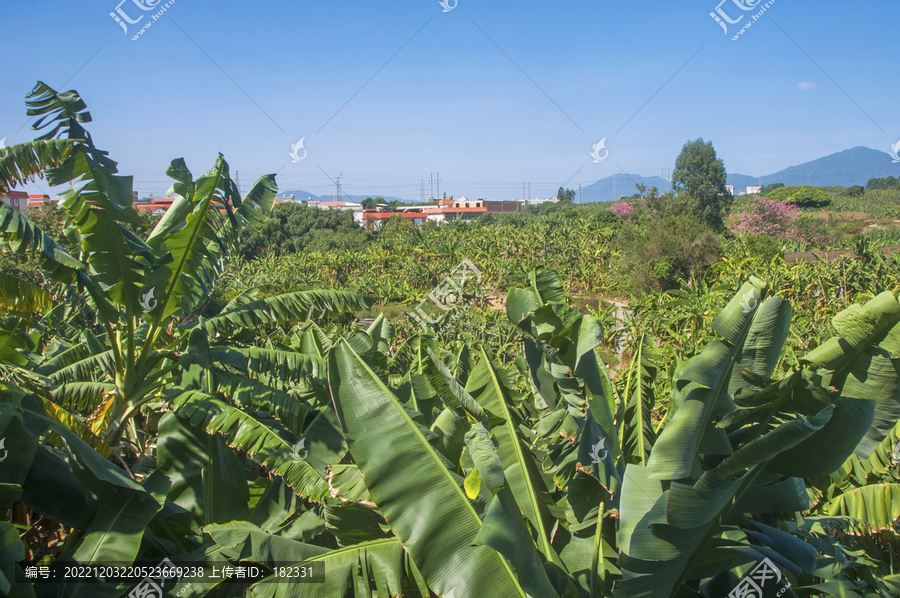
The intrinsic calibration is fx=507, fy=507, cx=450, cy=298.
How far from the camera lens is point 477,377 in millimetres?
3205

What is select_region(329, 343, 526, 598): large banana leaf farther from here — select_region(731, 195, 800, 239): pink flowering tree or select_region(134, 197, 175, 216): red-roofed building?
select_region(731, 195, 800, 239): pink flowering tree

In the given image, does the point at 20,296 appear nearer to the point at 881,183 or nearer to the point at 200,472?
the point at 200,472

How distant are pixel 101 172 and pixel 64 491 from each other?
7.46ft

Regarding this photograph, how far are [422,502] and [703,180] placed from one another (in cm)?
4315

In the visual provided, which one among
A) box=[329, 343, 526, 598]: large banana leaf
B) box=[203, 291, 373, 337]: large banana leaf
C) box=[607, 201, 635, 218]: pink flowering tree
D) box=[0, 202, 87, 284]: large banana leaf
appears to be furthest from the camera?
box=[607, 201, 635, 218]: pink flowering tree

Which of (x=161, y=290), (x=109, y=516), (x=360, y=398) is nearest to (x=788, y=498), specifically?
(x=360, y=398)

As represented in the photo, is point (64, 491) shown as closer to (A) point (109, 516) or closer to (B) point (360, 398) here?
(A) point (109, 516)

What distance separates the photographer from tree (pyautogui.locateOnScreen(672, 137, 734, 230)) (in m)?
36.8

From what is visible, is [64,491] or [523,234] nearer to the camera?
[64,491]

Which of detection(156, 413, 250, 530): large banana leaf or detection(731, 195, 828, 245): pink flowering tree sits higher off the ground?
detection(731, 195, 828, 245): pink flowering tree

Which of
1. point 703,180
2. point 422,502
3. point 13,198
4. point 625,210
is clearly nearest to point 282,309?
point 422,502

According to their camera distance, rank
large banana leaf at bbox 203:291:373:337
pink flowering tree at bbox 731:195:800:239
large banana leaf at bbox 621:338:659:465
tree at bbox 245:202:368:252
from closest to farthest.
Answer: large banana leaf at bbox 621:338:659:465 < large banana leaf at bbox 203:291:373:337 < pink flowering tree at bbox 731:195:800:239 < tree at bbox 245:202:368:252

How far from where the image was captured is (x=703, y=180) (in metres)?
39.2

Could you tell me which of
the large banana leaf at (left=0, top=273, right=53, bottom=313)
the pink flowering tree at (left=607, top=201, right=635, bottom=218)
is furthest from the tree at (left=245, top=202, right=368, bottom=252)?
the large banana leaf at (left=0, top=273, right=53, bottom=313)
